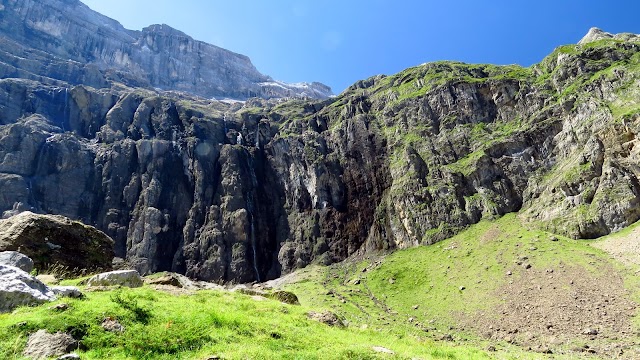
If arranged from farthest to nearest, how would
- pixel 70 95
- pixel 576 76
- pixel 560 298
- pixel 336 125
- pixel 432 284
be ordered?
pixel 70 95 < pixel 336 125 < pixel 576 76 < pixel 432 284 < pixel 560 298

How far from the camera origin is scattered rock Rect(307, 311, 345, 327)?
21.7 metres

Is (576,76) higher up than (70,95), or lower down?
lower down

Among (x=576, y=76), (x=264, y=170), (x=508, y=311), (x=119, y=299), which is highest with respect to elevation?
(x=576, y=76)

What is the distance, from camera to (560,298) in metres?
55.0

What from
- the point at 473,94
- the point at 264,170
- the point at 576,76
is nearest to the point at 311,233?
the point at 264,170

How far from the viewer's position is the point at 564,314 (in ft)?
169

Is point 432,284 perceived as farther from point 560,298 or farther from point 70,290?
point 70,290

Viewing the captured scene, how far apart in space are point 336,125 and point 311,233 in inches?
1733

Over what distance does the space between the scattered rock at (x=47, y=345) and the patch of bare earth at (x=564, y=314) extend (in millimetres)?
41089

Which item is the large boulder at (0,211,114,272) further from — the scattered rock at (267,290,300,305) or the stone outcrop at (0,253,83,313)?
the scattered rock at (267,290,300,305)

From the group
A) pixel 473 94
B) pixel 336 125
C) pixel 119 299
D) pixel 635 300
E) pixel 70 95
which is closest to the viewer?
pixel 119 299

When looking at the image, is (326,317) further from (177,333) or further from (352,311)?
(352,311)

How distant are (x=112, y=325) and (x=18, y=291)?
3.75m

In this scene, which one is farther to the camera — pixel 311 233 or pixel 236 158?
pixel 236 158
